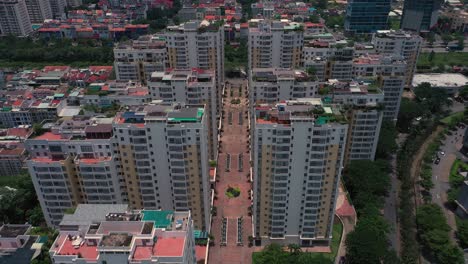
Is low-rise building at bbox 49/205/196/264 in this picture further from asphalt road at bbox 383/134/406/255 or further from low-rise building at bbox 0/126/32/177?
low-rise building at bbox 0/126/32/177

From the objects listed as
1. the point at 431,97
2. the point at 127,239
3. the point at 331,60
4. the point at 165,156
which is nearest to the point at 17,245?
the point at 165,156

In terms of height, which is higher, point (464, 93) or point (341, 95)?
point (341, 95)

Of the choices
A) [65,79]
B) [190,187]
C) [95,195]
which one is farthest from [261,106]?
[65,79]

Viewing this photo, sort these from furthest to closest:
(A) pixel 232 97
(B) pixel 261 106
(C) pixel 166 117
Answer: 1. (A) pixel 232 97
2. (B) pixel 261 106
3. (C) pixel 166 117

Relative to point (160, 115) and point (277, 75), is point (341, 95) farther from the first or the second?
point (160, 115)

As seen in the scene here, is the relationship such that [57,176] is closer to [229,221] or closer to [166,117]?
[166,117]

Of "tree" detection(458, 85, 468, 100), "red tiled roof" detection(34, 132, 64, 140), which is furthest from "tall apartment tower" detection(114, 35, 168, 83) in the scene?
"tree" detection(458, 85, 468, 100)

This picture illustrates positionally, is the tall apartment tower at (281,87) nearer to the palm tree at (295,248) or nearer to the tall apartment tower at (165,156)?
the tall apartment tower at (165,156)
